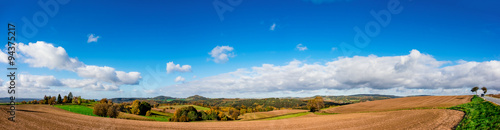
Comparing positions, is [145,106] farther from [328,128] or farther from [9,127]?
[328,128]

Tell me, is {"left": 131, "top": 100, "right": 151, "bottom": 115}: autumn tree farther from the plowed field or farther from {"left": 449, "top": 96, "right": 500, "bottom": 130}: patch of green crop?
{"left": 449, "top": 96, "right": 500, "bottom": 130}: patch of green crop

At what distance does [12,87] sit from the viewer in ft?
62.3

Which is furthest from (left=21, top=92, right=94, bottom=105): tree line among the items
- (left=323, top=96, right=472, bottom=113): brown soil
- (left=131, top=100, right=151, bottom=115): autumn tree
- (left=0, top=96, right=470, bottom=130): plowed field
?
(left=323, top=96, right=472, bottom=113): brown soil

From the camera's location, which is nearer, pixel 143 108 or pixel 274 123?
pixel 274 123

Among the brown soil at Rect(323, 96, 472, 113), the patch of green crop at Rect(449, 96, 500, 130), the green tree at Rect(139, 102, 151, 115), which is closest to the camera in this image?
the patch of green crop at Rect(449, 96, 500, 130)

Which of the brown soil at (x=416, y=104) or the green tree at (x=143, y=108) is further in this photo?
the green tree at (x=143, y=108)

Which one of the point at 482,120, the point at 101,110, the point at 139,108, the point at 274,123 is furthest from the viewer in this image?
the point at 139,108

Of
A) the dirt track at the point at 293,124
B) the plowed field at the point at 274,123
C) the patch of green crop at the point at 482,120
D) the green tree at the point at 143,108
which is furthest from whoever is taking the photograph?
the green tree at the point at 143,108

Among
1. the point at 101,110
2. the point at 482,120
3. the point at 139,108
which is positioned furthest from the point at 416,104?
the point at 139,108

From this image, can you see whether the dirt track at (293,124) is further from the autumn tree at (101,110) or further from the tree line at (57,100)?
the tree line at (57,100)

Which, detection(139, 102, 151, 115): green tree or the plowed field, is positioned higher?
the plowed field

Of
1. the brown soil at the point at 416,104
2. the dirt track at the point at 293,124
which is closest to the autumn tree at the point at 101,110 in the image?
the dirt track at the point at 293,124

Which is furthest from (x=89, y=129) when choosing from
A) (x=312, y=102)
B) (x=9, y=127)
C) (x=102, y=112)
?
(x=312, y=102)

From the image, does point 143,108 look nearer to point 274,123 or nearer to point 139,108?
point 139,108
